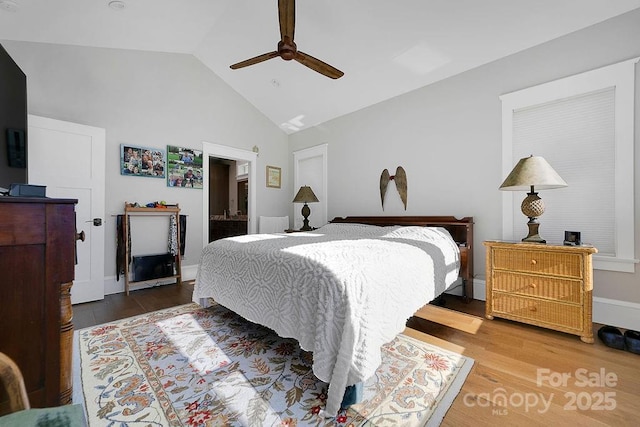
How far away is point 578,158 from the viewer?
2516 mm

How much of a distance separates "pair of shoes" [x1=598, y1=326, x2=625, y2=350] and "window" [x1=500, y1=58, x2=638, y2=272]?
0.62m

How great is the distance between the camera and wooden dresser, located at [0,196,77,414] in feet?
3.04

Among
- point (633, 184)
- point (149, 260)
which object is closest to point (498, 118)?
point (633, 184)

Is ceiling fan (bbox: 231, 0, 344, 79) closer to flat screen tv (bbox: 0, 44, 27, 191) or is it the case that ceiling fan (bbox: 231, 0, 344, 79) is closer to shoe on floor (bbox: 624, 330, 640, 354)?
flat screen tv (bbox: 0, 44, 27, 191)

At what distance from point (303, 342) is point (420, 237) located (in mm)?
1660

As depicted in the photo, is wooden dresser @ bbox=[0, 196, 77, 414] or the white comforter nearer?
wooden dresser @ bbox=[0, 196, 77, 414]

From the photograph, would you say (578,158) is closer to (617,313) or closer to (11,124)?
(617,313)

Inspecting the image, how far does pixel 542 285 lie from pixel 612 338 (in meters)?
0.50

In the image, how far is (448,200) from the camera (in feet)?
10.9

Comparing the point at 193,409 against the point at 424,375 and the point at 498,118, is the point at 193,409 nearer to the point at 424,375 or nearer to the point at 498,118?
the point at 424,375

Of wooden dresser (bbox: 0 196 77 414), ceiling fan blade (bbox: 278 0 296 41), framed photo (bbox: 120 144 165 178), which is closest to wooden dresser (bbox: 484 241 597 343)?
ceiling fan blade (bbox: 278 0 296 41)

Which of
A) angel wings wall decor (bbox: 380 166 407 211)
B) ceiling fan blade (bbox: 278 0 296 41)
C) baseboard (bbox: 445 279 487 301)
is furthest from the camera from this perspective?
angel wings wall decor (bbox: 380 166 407 211)

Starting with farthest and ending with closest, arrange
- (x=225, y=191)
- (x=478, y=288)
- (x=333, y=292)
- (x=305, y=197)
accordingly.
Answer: (x=225, y=191)
(x=305, y=197)
(x=478, y=288)
(x=333, y=292)

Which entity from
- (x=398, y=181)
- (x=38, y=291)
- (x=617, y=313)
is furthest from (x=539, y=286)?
(x=38, y=291)
